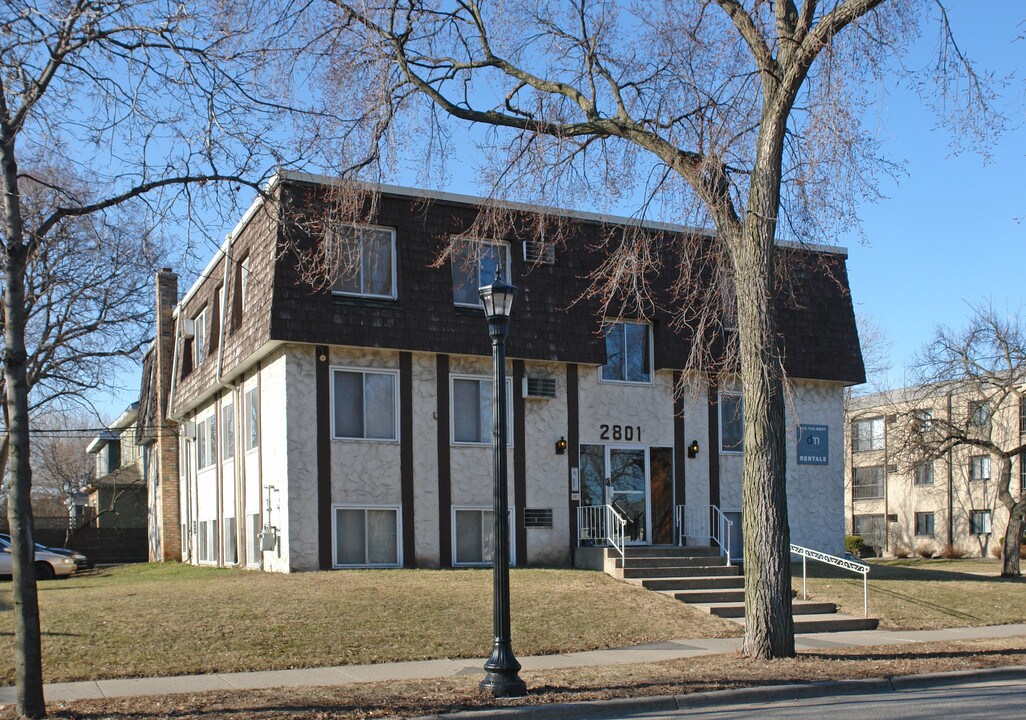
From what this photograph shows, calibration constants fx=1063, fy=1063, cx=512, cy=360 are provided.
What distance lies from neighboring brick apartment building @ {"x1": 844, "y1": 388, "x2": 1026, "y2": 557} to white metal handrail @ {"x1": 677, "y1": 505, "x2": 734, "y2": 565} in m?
27.3

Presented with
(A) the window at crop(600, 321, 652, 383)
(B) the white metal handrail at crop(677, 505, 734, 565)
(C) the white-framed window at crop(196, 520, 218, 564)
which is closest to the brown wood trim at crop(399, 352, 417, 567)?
(A) the window at crop(600, 321, 652, 383)

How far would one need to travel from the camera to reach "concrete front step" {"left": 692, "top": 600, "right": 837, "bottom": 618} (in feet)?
54.6

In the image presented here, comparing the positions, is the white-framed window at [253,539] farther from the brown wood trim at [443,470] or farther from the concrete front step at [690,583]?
the concrete front step at [690,583]

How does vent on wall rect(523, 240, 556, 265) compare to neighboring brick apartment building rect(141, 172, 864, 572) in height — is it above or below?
above

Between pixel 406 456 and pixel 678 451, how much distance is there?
601 centimetres

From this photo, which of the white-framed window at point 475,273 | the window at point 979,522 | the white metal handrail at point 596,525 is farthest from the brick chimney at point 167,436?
the window at point 979,522

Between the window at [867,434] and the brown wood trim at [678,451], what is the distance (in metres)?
34.8

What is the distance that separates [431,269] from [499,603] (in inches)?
414

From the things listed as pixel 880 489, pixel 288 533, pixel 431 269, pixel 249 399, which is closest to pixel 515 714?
pixel 288 533

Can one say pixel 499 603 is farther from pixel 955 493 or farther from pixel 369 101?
pixel 955 493

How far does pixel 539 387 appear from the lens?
69.3 ft

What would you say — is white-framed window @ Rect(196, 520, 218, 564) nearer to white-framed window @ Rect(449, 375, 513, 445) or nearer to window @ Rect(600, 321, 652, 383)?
white-framed window @ Rect(449, 375, 513, 445)

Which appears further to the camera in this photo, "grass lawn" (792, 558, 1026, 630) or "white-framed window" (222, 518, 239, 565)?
"white-framed window" (222, 518, 239, 565)

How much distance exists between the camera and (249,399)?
22031mm
